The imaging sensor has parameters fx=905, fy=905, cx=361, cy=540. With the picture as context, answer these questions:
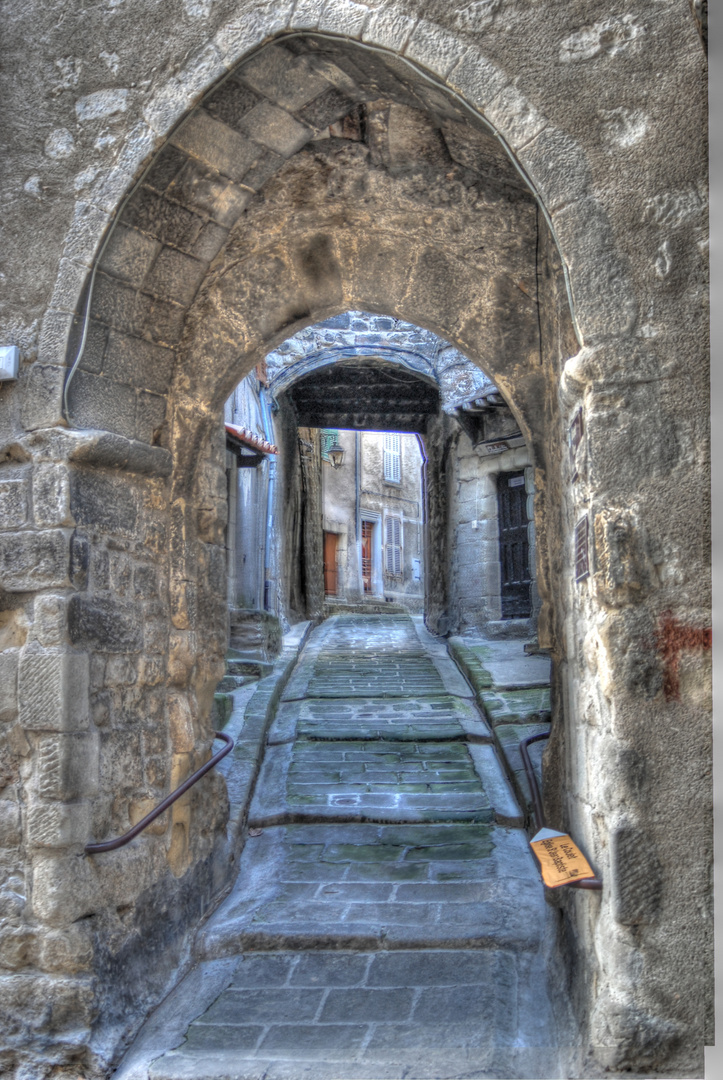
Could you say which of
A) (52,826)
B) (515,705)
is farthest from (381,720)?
(52,826)

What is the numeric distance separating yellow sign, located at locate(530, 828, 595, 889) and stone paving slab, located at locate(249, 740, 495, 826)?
2.17 metres

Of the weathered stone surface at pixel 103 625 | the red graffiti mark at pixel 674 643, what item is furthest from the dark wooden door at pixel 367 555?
the red graffiti mark at pixel 674 643

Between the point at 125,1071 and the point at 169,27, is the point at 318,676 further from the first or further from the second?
the point at 169,27

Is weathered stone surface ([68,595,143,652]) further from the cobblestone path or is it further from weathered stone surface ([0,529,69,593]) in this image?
the cobblestone path

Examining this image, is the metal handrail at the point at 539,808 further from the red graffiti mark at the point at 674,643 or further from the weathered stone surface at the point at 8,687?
the weathered stone surface at the point at 8,687

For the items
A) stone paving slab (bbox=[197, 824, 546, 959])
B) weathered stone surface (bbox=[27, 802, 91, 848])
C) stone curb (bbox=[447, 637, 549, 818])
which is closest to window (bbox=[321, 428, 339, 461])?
stone curb (bbox=[447, 637, 549, 818])

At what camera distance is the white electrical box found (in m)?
3.18

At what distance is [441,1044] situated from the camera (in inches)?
118

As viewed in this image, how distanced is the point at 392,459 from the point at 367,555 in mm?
3121

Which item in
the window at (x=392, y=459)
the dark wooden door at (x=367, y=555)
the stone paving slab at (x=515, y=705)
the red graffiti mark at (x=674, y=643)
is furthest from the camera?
the window at (x=392, y=459)

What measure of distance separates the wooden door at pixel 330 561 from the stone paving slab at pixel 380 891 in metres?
16.8

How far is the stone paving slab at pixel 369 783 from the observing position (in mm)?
4945

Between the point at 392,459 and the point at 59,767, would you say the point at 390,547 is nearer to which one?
the point at 392,459

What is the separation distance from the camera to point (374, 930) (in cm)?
377
